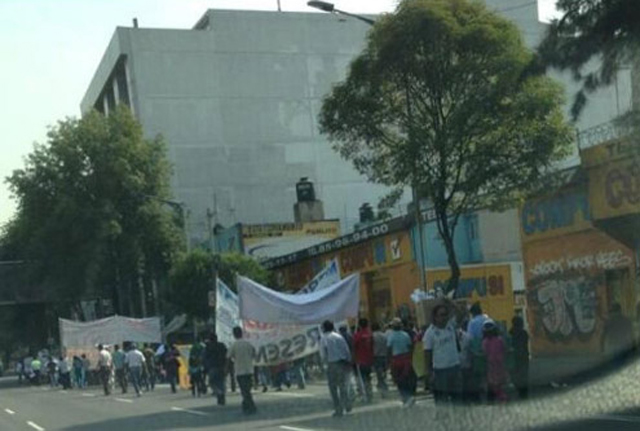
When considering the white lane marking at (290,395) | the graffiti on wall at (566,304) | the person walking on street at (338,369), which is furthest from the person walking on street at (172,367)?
the person walking on street at (338,369)

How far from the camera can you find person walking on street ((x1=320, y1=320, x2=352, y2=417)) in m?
18.9

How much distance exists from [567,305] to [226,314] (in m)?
8.41

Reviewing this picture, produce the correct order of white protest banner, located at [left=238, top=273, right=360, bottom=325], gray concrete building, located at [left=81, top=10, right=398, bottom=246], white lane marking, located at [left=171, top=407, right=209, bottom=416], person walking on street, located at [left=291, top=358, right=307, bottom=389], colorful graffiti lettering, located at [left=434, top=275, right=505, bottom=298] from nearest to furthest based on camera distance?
white lane marking, located at [left=171, top=407, right=209, bottom=416], white protest banner, located at [left=238, top=273, right=360, bottom=325], person walking on street, located at [left=291, top=358, right=307, bottom=389], colorful graffiti lettering, located at [left=434, top=275, right=505, bottom=298], gray concrete building, located at [left=81, top=10, right=398, bottom=246]

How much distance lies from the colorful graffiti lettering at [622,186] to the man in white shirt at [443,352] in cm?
948

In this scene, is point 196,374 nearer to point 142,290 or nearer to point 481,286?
point 481,286

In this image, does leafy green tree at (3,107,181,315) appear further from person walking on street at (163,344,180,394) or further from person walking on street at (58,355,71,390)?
person walking on street at (163,344,180,394)

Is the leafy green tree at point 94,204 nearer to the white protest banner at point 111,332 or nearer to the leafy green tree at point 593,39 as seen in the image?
the white protest banner at point 111,332

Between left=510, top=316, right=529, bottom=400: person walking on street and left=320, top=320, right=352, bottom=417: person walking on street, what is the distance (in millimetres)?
2733

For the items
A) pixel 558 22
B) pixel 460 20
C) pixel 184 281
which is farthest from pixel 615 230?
pixel 184 281

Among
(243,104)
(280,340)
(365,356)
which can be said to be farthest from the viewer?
(243,104)

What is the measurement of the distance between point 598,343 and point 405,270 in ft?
38.0

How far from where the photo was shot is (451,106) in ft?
78.1

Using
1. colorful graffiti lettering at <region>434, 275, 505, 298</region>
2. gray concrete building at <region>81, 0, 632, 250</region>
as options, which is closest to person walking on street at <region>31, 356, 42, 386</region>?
gray concrete building at <region>81, 0, 632, 250</region>

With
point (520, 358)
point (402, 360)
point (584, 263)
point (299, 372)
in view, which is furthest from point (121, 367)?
point (520, 358)
